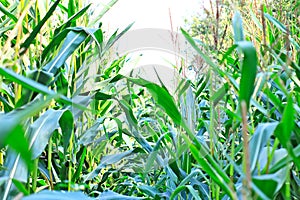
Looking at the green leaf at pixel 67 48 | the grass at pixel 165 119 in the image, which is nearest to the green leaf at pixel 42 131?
the grass at pixel 165 119

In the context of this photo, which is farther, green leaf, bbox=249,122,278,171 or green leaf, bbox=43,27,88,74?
green leaf, bbox=43,27,88,74

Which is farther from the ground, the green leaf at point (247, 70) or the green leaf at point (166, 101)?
the green leaf at point (247, 70)

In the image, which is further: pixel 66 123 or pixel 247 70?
pixel 66 123

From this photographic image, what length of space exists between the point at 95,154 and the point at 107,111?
280 mm

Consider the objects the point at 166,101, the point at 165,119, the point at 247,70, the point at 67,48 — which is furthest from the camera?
the point at 165,119

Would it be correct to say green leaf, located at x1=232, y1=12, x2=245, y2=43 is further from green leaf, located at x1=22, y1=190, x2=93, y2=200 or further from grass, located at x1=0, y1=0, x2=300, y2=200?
green leaf, located at x1=22, y1=190, x2=93, y2=200

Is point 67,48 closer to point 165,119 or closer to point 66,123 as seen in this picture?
point 66,123

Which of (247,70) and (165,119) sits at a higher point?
(247,70)

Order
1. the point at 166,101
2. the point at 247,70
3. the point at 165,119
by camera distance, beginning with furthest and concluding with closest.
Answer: the point at 165,119, the point at 166,101, the point at 247,70

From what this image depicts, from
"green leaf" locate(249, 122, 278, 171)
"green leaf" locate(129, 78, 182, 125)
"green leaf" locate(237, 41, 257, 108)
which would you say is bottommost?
"green leaf" locate(249, 122, 278, 171)

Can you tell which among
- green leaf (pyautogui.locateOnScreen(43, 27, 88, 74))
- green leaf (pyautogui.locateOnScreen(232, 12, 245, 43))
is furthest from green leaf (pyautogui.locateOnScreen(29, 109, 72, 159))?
green leaf (pyautogui.locateOnScreen(232, 12, 245, 43))

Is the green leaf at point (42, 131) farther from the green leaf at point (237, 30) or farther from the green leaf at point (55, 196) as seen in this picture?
the green leaf at point (237, 30)

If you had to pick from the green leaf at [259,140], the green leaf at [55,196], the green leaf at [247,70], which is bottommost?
the green leaf at [55,196]

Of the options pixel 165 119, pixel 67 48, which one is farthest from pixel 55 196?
pixel 165 119
